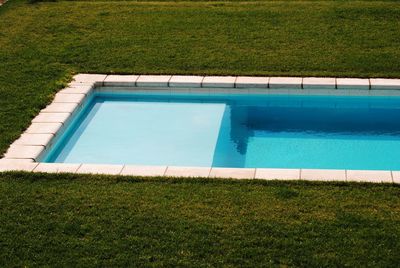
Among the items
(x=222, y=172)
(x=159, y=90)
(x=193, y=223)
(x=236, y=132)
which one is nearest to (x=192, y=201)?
(x=193, y=223)

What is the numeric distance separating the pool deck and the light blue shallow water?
6.7 inches

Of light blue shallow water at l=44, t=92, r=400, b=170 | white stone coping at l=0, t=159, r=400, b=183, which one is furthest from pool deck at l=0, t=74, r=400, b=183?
light blue shallow water at l=44, t=92, r=400, b=170

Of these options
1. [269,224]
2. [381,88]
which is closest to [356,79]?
[381,88]

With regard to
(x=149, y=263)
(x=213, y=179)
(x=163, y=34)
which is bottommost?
(x=149, y=263)

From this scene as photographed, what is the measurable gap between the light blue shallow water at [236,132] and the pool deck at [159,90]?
0.17 meters

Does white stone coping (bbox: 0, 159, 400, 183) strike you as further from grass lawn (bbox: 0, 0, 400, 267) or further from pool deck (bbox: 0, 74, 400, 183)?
grass lawn (bbox: 0, 0, 400, 267)

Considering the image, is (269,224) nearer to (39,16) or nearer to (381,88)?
(381,88)

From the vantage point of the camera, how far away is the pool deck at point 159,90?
8.07m

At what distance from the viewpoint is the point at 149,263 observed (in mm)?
6352

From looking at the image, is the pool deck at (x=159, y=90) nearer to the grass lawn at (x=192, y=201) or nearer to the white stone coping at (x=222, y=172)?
the white stone coping at (x=222, y=172)

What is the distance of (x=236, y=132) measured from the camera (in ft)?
33.1

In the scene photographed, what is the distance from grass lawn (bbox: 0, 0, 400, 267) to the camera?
6.49 meters

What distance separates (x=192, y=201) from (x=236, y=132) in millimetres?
2906

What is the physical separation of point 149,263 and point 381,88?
18.3 feet
